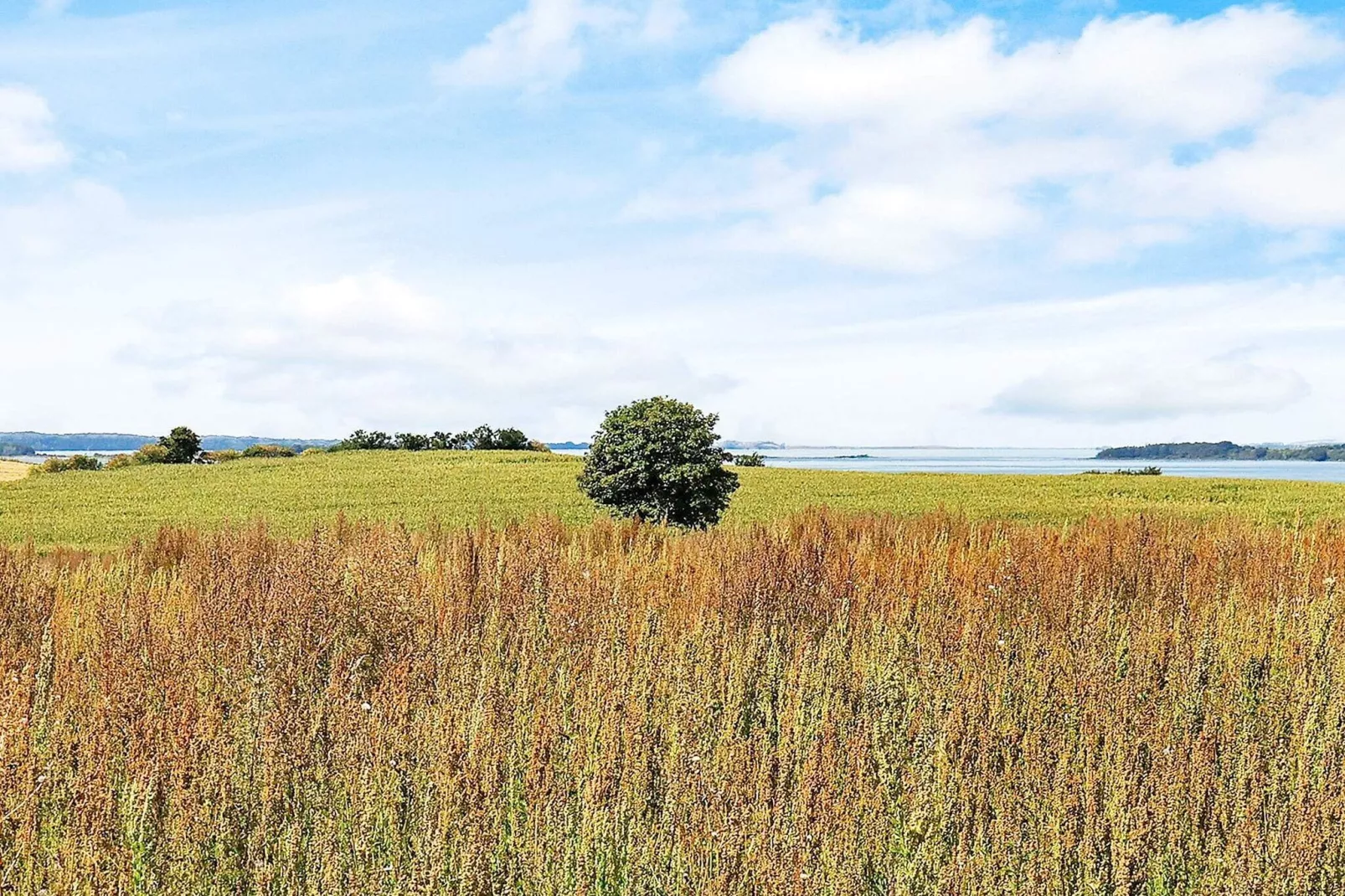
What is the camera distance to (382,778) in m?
3.17

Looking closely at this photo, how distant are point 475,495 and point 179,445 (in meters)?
24.9

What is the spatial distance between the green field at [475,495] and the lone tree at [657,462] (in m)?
7.45

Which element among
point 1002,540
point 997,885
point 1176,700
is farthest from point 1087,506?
point 997,885

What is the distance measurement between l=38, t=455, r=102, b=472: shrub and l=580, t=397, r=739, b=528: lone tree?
39.2 metres

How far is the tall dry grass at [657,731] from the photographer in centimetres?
277

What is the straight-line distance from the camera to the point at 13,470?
4391 centimetres

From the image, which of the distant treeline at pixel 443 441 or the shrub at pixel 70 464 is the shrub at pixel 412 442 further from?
the shrub at pixel 70 464

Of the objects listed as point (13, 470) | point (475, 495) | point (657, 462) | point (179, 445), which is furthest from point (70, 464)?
point (657, 462)

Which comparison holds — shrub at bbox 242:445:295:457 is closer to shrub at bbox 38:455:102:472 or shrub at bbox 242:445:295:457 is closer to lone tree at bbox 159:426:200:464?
lone tree at bbox 159:426:200:464

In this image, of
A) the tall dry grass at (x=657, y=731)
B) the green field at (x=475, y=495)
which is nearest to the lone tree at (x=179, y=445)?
the green field at (x=475, y=495)

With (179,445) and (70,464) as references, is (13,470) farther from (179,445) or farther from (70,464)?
(179,445)

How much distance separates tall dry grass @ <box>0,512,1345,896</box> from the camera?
2773 millimetres

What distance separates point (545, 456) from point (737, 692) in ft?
128

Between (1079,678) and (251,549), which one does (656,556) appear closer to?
(251,549)
